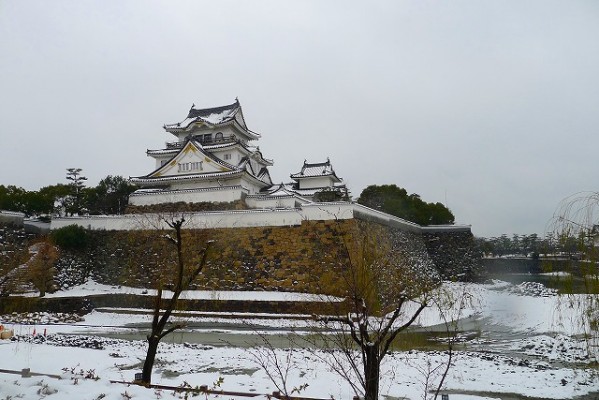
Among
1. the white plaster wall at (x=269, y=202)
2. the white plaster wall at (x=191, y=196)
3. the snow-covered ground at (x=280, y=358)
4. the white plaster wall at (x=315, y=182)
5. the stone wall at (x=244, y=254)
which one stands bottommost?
the snow-covered ground at (x=280, y=358)

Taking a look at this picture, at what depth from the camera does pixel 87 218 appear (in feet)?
82.9

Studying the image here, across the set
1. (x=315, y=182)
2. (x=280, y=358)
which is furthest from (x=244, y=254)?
(x=315, y=182)

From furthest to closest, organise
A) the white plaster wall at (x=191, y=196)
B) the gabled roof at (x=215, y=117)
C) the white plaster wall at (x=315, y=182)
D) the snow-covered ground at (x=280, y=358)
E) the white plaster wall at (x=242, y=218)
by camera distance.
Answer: the white plaster wall at (x=315, y=182), the gabled roof at (x=215, y=117), the white plaster wall at (x=191, y=196), the white plaster wall at (x=242, y=218), the snow-covered ground at (x=280, y=358)

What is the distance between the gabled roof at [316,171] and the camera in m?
33.8

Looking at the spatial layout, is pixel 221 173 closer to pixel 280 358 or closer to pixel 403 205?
pixel 403 205

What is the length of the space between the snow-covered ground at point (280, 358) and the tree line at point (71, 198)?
763 inches

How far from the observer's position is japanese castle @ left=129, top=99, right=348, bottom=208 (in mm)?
26109

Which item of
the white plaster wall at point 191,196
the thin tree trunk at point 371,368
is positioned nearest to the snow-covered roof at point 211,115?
the white plaster wall at point 191,196

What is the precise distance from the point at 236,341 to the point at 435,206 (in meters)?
25.7

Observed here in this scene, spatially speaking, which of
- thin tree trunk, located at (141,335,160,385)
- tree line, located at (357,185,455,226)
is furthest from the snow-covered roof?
thin tree trunk, located at (141,335,160,385)

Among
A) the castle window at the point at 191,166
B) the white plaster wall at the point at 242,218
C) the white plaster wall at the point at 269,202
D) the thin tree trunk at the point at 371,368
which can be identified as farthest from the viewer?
the castle window at the point at 191,166

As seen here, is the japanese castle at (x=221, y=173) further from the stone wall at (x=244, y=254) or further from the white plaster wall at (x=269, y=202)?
the stone wall at (x=244, y=254)

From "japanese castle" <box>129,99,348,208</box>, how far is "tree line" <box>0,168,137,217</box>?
524 centimetres

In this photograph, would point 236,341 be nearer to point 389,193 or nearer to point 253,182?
point 253,182
